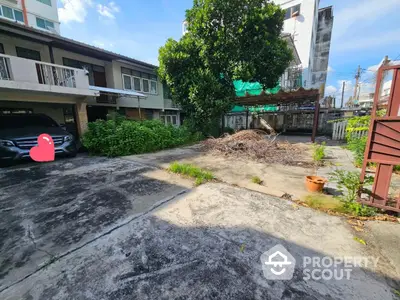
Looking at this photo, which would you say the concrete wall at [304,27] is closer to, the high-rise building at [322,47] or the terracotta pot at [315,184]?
the high-rise building at [322,47]

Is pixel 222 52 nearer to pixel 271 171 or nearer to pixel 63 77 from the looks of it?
pixel 271 171

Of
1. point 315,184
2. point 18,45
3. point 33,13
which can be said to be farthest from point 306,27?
point 33,13

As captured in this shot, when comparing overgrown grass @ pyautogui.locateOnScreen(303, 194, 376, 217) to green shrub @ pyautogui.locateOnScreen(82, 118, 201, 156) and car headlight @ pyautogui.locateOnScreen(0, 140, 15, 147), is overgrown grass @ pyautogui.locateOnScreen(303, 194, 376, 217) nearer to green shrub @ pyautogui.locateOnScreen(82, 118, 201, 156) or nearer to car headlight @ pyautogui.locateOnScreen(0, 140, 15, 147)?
green shrub @ pyautogui.locateOnScreen(82, 118, 201, 156)

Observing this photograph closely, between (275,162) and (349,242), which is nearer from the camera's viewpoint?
(349,242)

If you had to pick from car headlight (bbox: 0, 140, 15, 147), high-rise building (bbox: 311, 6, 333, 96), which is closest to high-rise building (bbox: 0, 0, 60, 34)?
car headlight (bbox: 0, 140, 15, 147)

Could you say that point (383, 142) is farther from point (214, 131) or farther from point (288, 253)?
point (214, 131)

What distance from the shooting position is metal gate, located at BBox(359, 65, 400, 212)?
6.75ft

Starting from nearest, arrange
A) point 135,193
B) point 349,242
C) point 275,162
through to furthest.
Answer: point 349,242
point 135,193
point 275,162

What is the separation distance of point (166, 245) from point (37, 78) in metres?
7.31

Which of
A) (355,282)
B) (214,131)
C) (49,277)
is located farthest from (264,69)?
(49,277)

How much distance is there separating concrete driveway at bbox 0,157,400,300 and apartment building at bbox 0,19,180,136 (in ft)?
14.3

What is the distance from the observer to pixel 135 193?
3.18 meters

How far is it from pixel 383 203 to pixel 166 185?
3.33m

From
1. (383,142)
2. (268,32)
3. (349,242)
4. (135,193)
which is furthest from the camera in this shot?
(268,32)
